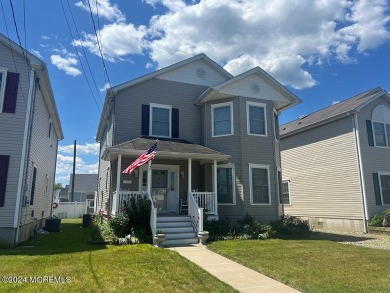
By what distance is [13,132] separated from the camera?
1064cm

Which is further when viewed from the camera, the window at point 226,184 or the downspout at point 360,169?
the downspout at point 360,169

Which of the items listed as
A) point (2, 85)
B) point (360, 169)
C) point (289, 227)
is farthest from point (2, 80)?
point (360, 169)

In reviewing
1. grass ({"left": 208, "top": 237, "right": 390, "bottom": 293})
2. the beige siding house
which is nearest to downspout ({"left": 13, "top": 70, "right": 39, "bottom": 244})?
grass ({"left": 208, "top": 237, "right": 390, "bottom": 293})

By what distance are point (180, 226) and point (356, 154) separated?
426 inches

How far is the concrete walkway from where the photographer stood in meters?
5.87

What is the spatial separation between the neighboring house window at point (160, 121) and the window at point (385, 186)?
11.4m

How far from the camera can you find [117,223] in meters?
10.9

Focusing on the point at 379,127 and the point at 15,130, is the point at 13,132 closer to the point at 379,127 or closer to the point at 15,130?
the point at 15,130

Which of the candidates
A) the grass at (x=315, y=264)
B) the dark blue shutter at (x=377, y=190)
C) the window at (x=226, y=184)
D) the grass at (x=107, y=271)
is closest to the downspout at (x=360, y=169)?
the dark blue shutter at (x=377, y=190)

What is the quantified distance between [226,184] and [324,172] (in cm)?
762

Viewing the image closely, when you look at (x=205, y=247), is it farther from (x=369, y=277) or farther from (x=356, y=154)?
(x=356, y=154)

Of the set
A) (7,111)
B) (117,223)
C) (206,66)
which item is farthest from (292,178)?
(7,111)

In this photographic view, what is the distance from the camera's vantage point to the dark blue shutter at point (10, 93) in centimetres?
1078

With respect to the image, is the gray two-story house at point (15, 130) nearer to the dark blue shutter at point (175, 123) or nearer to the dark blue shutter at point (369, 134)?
the dark blue shutter at point (175, 123)
